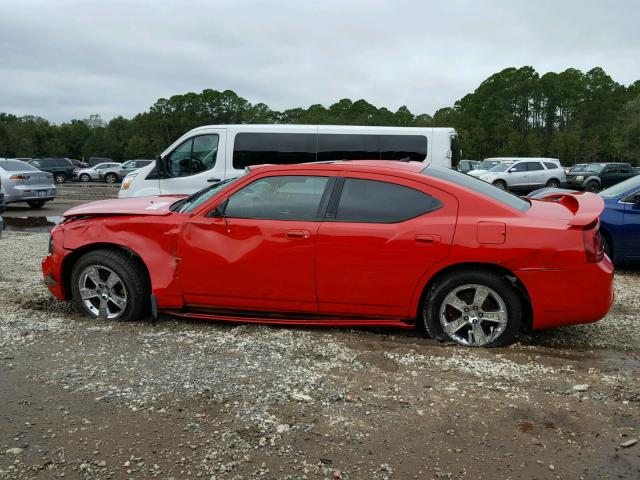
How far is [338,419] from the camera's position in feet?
10.6

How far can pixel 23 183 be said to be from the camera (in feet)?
51.9

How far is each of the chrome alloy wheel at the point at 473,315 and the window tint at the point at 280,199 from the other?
50.4 inches

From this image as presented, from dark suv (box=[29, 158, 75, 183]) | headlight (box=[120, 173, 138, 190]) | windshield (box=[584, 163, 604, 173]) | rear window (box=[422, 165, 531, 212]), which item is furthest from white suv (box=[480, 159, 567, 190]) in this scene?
dark suv (box=[29, 158, 75, 183])

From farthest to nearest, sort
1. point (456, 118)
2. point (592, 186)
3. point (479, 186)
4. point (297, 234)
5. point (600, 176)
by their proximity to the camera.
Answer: point (456, 118) → point (600, 176) → point (592, 186) → point (479, 186) → point (297, 234)

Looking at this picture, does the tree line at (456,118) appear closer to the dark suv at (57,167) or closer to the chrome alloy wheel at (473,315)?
the dark suv at (57,167)

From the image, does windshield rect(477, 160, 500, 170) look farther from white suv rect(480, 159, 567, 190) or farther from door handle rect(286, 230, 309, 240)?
door handle rect(286, 230, 309, 240)

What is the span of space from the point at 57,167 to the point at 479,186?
36.7 metres

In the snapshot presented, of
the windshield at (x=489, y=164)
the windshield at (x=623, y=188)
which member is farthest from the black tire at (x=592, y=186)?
the windshield at (x=623, y=188)

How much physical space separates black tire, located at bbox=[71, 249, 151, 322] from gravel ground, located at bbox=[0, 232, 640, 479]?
16cm

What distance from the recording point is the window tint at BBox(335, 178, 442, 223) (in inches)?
173

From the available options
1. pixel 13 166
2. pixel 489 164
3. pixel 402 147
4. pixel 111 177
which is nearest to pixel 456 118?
pixel 489 164

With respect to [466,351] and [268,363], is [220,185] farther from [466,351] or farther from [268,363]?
[466,351]

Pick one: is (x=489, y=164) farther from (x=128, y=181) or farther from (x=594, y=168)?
(x=128, y=181)

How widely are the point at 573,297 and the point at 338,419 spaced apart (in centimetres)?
212
